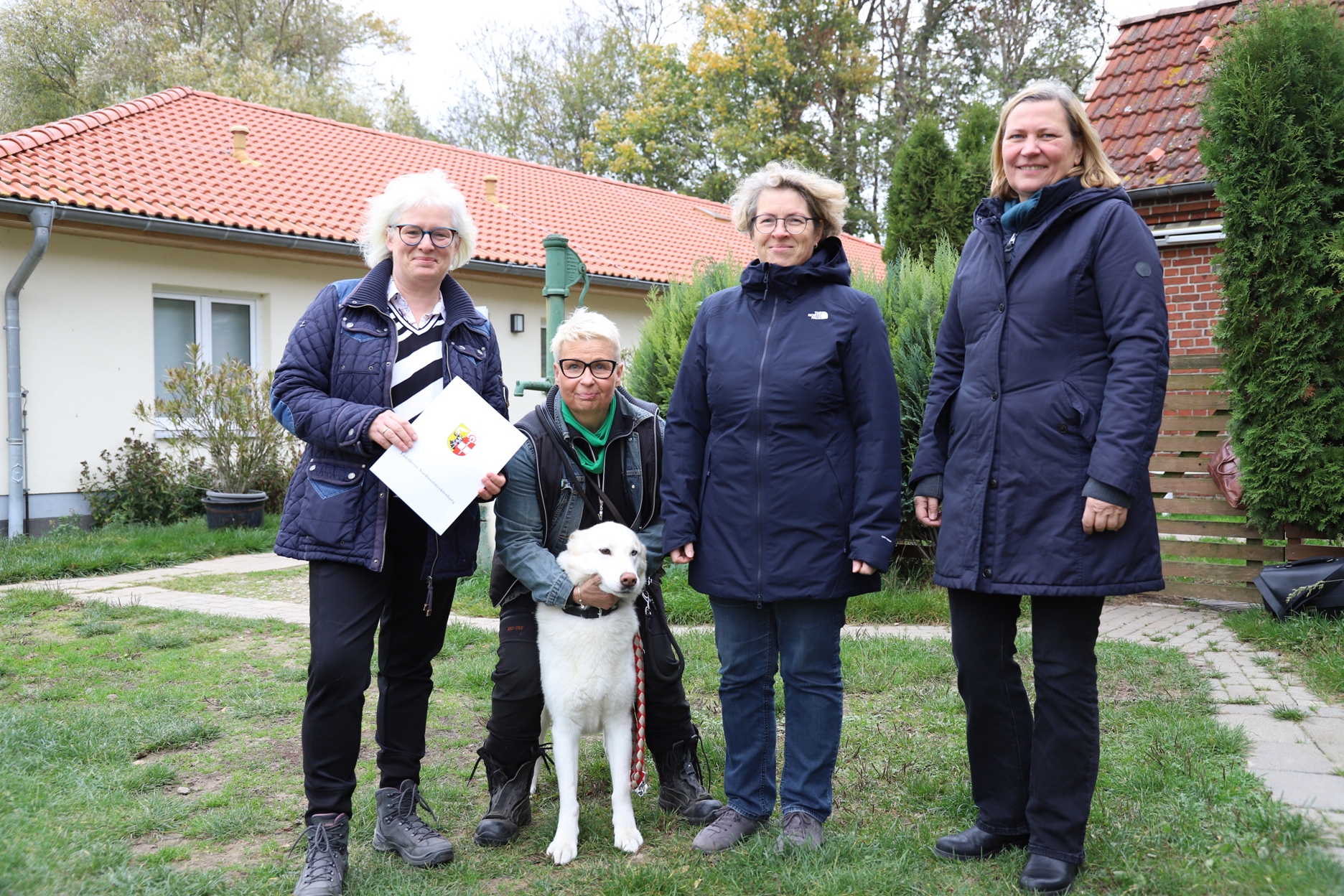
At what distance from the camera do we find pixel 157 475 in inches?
429

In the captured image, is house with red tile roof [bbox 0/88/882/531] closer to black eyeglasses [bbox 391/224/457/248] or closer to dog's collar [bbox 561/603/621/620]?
black eyeglasses [bbox 391/224/457/248]

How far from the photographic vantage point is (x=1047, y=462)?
108 inches

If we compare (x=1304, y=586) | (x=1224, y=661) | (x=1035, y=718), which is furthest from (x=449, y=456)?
(x=1304, y=586)

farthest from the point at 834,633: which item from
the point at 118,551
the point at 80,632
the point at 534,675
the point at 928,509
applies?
the point at 118,551

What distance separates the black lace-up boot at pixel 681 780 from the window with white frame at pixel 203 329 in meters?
9.44

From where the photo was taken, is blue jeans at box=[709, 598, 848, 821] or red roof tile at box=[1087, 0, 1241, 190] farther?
red roof tile at box=[1087, 0, 1241, 190]

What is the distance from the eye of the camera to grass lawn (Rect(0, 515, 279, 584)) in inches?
330

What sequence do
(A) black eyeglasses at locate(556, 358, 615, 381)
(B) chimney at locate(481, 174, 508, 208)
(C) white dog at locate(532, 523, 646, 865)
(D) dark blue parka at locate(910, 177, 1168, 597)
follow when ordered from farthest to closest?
(B) chimney at locate(481, 174, 508, 208), (A) black eyeglasses at locate(556, 358, 615, 381), (C) white dog at locate(532, 523, 646, 865), (D) dark blue parka at locate(910, 177, 1168, 597)

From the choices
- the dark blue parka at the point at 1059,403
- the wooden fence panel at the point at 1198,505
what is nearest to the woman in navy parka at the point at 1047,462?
the dark blue parka at the point at 1059,403

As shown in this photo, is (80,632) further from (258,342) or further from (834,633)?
(258,342)

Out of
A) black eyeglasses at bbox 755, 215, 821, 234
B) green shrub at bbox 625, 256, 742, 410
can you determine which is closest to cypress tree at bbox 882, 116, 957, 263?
green shrub at bbox 625, 256, 742, 410

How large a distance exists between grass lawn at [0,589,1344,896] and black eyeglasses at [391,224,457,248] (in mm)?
1977

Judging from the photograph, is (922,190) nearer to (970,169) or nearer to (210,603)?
(970,169)

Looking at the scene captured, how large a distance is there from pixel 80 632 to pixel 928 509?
5674mm
